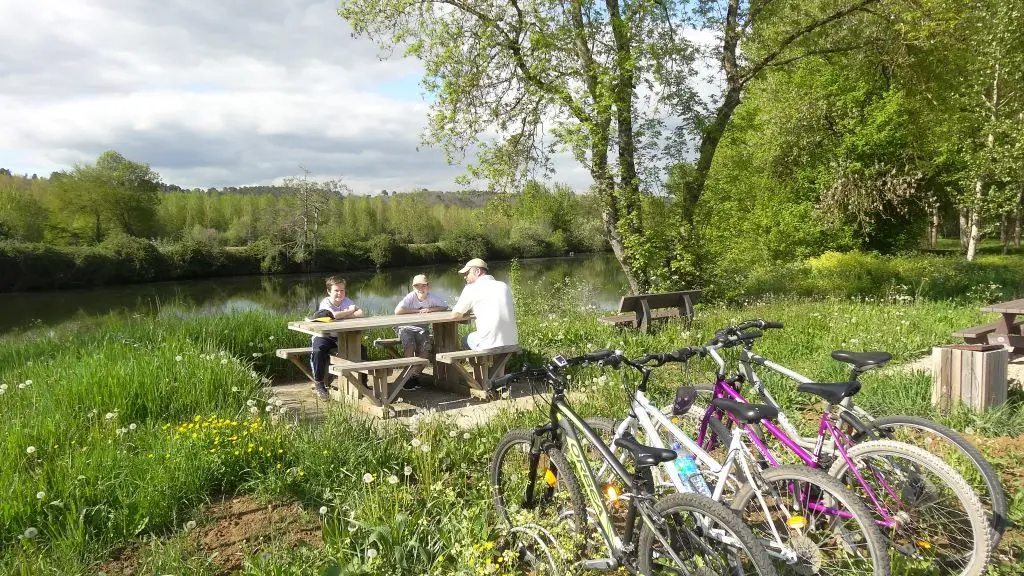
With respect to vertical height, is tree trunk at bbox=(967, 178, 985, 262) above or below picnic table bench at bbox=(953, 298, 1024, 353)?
above

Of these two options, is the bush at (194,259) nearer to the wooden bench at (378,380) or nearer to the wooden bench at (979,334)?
the wooden bench at (378,380)

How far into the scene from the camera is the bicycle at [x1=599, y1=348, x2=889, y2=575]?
88.4 inches

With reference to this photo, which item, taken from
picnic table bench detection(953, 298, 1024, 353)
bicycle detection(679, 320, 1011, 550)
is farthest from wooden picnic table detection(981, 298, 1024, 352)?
bicycle detection(679, 320, 1011, 550)

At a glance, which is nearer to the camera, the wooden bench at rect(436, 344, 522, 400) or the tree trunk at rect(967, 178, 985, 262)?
the wooden bench at rect(436, 344, 522, 400)

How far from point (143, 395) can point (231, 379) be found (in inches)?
25.0

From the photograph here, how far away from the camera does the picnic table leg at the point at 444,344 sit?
7.34 meters

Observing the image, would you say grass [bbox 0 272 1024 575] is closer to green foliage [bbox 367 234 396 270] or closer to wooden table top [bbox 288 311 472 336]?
wooden table top [bbox 288 311 472 336]

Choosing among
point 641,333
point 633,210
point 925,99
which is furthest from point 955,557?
point 925,99

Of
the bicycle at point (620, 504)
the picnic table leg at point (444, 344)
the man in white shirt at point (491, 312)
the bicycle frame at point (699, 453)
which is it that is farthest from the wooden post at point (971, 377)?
the picnic table leg at point (444, 344)

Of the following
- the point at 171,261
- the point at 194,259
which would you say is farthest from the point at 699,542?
the point at 194,259

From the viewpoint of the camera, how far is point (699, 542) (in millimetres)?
2242

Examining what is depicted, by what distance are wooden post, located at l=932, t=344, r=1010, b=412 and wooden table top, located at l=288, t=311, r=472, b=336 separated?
13.6 ft

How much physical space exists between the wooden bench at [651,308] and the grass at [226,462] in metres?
2.41

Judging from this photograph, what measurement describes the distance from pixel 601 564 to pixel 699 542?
1.93ft
